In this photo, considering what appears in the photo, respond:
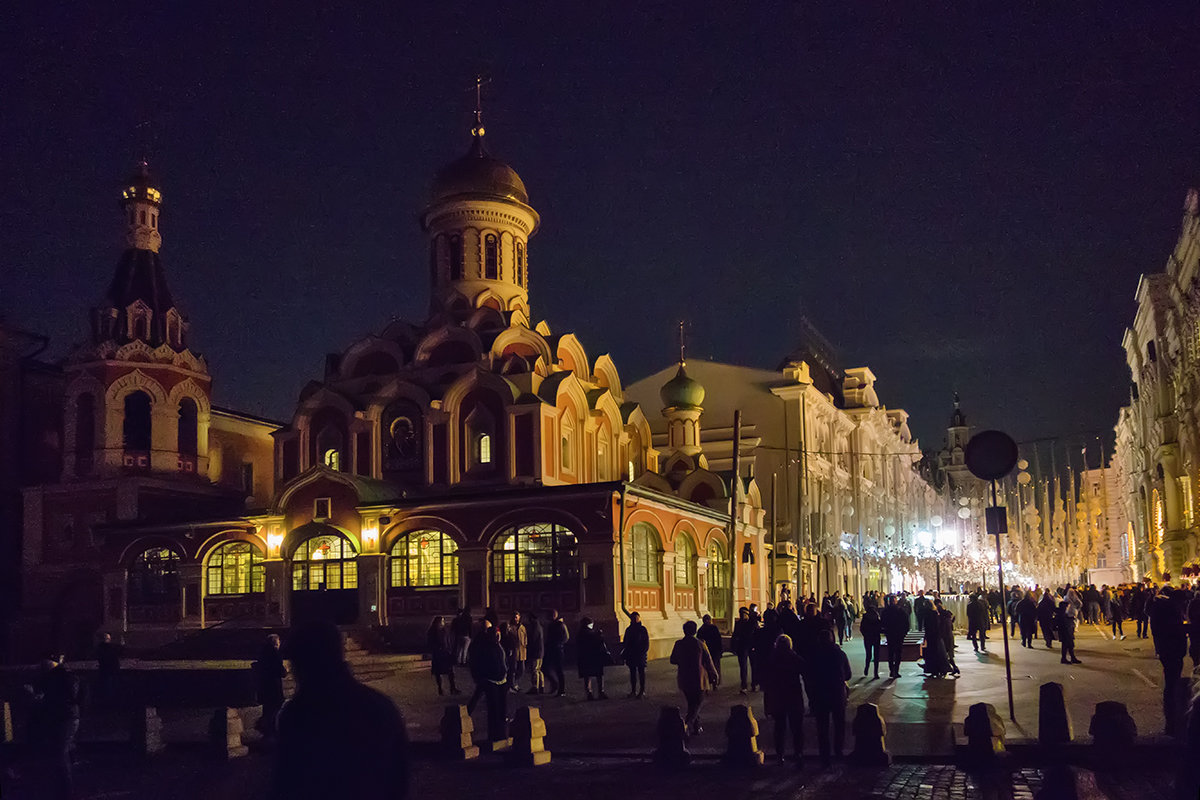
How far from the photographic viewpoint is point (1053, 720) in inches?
523

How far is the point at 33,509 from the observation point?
42906mm

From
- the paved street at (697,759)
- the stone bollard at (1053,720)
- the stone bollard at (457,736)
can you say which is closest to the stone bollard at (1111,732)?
the paved street at (697,759)

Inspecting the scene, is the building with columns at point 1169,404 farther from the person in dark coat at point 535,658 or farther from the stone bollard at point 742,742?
the stone bollard at point 742,742

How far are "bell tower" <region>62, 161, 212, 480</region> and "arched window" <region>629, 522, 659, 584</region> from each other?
18.3 metres

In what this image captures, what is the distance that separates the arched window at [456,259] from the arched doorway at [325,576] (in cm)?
1245

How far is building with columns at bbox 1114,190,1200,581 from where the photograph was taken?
43906 mm

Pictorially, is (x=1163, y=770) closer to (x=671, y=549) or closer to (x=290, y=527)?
(x=671, y=549)

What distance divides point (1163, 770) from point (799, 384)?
45.4 metres

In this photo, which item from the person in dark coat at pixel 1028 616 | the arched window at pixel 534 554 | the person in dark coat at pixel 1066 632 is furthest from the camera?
the arched window at pixel 534 554

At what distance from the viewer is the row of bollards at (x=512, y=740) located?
14.1 metres

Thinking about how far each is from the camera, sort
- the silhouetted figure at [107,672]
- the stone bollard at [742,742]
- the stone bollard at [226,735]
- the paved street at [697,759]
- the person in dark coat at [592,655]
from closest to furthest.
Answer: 1. the paved street at [697,759]
2. the stone bollard at [742,742]
3. the stone bollard at [226,735]
4. the person in dark coat at [592,655]
5. the silhouetted figure at [107,672]

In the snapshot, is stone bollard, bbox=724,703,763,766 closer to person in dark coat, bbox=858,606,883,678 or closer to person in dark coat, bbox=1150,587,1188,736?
person in dark coat, bbox=1150,587,1188,736

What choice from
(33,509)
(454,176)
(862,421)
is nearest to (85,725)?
(33,509)

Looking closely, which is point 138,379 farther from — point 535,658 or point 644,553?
point 535,658
